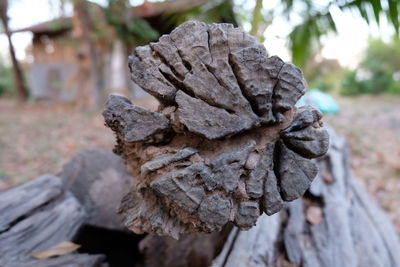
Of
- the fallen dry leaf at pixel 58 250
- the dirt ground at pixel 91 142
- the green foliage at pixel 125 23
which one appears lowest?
the dirt ground at pixel 91 142

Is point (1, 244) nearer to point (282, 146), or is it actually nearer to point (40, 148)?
point (282, 146)

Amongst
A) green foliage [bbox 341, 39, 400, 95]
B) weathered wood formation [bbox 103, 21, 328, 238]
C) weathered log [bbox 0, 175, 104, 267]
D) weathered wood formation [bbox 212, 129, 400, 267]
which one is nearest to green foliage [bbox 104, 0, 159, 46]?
weathered log [bbox 0, 175, 104, 267]

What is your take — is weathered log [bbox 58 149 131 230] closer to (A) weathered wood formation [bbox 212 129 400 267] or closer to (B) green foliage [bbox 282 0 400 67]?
(A) weathered wood formation [bbox 212 129 400 267]

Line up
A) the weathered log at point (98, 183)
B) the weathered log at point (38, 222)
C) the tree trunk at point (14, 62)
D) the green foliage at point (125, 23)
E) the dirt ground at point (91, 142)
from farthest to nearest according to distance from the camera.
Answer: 1. the tree trunk at point (14, 62)
2. the green foliage at point (125, 23)
3. the dirt ground at point (91, 142)
4. the weathered log at point (98, 183)
5. the weathered log at point (38, 222)

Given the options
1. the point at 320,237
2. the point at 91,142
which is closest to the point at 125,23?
the point at 91,142

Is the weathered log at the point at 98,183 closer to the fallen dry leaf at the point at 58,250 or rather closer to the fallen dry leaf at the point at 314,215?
the fallen dry leaf at the point at 58,250

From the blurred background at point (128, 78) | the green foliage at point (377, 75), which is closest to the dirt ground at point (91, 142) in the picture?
the blurred background at point (128, 78)

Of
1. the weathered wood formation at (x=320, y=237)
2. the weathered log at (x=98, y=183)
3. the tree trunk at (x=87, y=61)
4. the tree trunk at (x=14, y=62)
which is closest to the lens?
the weathered wood formation at (x=320, y=237)

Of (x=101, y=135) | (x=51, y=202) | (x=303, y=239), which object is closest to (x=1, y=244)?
(x=51, y=202)
